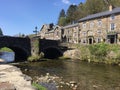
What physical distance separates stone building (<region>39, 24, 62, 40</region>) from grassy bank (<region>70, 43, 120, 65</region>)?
36480 mm

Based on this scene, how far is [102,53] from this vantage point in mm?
56125

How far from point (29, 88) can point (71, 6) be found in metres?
130

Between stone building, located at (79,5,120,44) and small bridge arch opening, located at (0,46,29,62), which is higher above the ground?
stone building, located at (79,5,120,44)

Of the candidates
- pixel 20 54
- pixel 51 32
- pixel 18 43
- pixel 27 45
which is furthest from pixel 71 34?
pixel 18 43

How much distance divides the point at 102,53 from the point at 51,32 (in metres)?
48.9

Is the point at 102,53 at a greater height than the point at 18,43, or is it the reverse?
the point at 18,43

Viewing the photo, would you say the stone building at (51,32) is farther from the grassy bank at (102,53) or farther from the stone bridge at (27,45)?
the grassy bank at (102,53)

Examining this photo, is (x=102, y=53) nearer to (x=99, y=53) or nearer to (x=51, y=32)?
(x=99, y=53)

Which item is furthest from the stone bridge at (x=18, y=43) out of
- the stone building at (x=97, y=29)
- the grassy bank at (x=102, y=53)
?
the stone building at (x=97, y=29)

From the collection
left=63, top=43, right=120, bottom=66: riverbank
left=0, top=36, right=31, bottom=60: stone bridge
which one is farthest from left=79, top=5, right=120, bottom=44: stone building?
left=0, top=36, right=31, bottom=60: stone bridge

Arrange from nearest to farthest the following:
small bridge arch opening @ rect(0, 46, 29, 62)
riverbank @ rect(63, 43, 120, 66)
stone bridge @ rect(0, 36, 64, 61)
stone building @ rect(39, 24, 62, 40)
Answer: riverbank @ rect(63, 43, 120, 66) < stone bridge @ rect(0, 36, 64, 61) < small bridge arch opening @ rect(0, 46, 29, 62) < stone building @ rect(39, 24, 62, 40)

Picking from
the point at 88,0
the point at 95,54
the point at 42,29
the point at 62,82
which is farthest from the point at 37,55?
the point at 88,0

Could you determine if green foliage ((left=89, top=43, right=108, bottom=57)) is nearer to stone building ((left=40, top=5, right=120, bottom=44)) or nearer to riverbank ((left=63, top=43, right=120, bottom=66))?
riverbank ((left=63, top=43, right=120, bottom=66))

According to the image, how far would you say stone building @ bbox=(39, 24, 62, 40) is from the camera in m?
97.6
